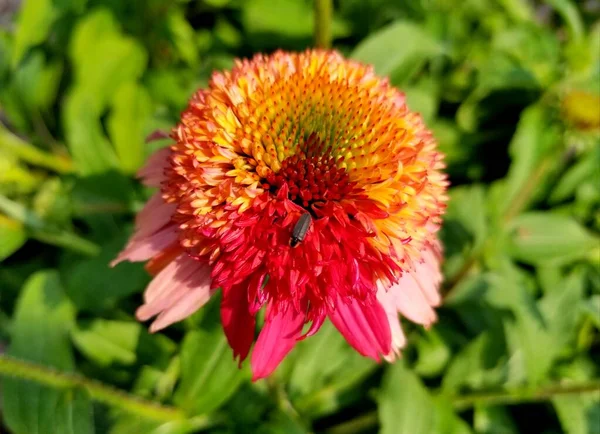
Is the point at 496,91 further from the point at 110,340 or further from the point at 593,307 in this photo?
the point at 110,340

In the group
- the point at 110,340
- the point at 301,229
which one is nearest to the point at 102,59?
the point at 110,340

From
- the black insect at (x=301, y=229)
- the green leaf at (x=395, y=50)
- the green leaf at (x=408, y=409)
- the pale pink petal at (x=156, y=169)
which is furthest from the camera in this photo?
the green leaf at (x=395, y=50)

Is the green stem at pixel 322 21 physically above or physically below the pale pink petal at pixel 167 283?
above

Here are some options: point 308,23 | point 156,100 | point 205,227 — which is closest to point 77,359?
point 156,100

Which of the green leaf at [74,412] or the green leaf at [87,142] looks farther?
the green leaf at [87,142]

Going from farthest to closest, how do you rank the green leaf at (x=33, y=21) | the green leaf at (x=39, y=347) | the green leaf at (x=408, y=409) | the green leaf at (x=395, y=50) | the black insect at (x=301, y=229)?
1. the green leaf at (x=33, y=21)
2. the green leaf at (x=395, y=50)
3. the green leaf at (x=408, y=409)
4. the green leaf at (x=39, y=347)
5. the black insect at (x=301, y=229)

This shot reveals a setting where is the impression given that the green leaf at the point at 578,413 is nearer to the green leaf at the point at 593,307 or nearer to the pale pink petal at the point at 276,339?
the green leaf at the point at 593,307

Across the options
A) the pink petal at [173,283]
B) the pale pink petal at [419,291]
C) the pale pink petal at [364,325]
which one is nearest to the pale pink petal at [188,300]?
the pink petal at [173,283]
